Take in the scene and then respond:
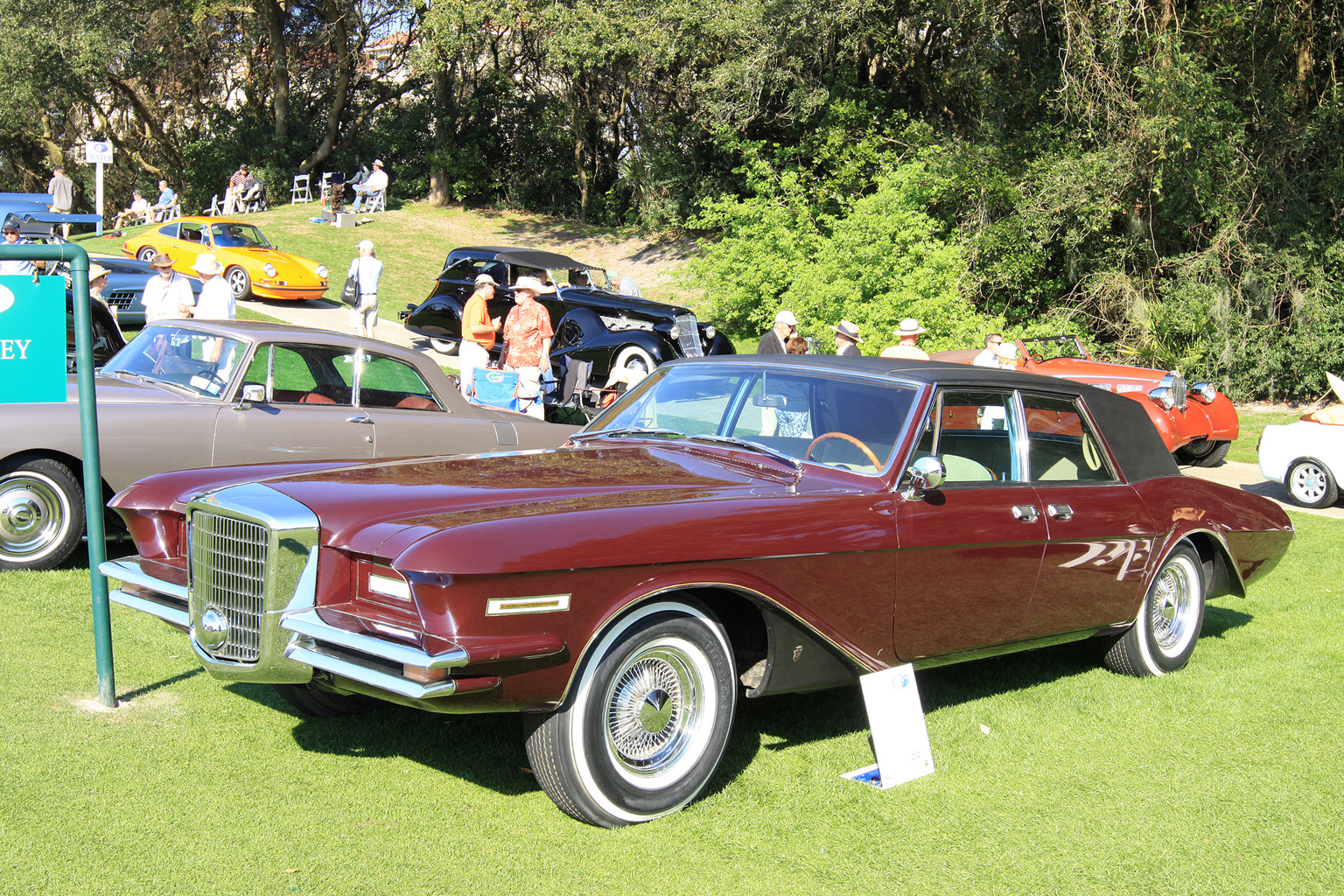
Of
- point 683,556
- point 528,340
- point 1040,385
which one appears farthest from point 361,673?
point 528,340

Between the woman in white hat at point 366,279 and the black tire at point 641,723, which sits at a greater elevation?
the woman in white hat at point 366,279

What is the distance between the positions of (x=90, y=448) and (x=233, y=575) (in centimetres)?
130

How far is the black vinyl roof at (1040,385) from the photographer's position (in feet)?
15.4

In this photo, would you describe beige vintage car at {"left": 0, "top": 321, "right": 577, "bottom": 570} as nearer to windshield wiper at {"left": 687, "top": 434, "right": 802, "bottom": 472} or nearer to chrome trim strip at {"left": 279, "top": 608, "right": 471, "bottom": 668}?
windshield wiper at {"left": 687, "top": 434, "right": 802, "bottom": 472}

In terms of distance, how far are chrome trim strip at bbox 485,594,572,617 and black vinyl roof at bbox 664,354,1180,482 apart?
6.47 ft

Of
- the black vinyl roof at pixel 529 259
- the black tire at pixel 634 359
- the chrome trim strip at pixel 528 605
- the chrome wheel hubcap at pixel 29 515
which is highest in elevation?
the black vinyl roof at pixel 529 259

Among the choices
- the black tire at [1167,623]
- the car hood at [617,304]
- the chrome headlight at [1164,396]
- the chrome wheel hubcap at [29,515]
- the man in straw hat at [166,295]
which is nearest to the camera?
the black tire at [1167,623]

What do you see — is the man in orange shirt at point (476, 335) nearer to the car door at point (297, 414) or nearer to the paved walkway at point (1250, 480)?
the car door at point (297, 414)

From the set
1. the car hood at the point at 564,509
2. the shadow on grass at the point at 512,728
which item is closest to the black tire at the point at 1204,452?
the shadow on grass at the point at 512,728

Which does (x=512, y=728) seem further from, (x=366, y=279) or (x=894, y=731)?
(x=366, y=279)

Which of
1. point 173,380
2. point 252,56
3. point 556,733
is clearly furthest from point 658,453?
point 252,56

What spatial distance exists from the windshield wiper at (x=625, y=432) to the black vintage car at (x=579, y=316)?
5.98 m

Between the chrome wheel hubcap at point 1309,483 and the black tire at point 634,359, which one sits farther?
the black tire at point 634,359

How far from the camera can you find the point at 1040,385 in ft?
16.6
